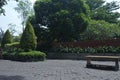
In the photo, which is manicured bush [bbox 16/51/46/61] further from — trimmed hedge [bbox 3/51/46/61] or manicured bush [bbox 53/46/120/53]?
manicured bush [bbox 53/46/120/53]

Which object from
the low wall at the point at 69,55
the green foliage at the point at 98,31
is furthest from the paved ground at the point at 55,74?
the green foliage at the point at 98,31

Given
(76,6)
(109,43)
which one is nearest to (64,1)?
(76,6)

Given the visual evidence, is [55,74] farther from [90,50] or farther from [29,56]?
[90,50]

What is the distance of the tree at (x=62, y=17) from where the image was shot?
30.4 m

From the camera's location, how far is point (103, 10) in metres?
48.3

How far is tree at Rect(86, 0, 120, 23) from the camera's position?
45906mm

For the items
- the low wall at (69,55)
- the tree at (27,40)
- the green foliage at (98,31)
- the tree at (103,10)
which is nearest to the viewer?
the tree at (27,40)

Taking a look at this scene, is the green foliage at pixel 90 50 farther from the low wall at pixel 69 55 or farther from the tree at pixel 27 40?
the tree at pixel 27 40

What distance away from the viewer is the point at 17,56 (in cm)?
2383

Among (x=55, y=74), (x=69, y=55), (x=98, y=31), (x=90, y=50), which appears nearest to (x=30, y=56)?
(x=69, y=55)

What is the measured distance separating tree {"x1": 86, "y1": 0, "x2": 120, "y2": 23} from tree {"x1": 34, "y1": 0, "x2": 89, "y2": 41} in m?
13.5

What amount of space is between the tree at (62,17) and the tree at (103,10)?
13473 mm

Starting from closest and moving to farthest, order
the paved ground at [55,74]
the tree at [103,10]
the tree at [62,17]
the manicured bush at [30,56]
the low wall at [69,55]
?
the paved ground at [55,74] < the manicured bush at [30,56] < the low wall at [69,55] < the tree at [62,17] < the tree at [103,10]

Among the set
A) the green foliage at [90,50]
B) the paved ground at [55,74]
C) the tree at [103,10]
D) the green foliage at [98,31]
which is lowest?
the paved ground at [55,74]
